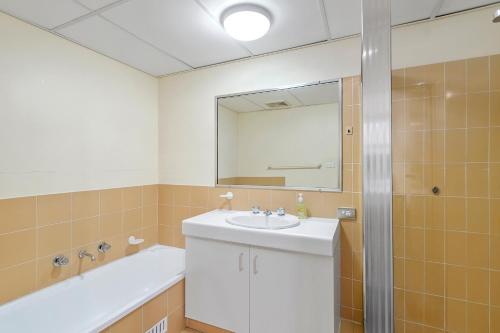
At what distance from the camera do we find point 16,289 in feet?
5.10

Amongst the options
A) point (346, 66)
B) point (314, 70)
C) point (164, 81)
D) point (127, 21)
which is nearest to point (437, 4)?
point (346, 66)

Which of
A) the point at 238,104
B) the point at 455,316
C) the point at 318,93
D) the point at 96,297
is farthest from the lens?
the point at 238,104

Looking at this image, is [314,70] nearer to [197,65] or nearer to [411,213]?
[197,65]

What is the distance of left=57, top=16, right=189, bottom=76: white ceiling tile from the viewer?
169cm

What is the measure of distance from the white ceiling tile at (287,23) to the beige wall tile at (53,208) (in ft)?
5.50

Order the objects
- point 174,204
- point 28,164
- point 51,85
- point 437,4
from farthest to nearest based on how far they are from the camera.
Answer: point 174,204, point 51,85, point 28,164, point 437,4

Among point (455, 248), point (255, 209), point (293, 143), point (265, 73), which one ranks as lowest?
point (455, 248)

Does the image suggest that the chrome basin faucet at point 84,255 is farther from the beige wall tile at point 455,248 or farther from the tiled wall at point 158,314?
the beige wall tile at point 455,248

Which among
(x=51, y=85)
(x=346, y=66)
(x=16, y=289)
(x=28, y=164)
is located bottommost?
(x=16, y=289)

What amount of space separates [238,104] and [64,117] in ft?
4.60

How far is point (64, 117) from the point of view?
1.82 m

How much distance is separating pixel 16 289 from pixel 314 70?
2.58 metres

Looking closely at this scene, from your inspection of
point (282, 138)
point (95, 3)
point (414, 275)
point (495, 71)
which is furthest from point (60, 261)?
point (495, 71)

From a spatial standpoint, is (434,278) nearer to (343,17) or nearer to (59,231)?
(343,17)
